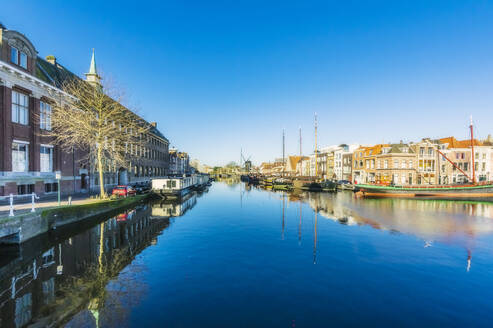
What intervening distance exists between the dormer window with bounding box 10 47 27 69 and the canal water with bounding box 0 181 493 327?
688 inches

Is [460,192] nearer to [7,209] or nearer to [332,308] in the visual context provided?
[332,308]

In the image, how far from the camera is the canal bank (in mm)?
11836

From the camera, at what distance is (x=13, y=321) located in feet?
21.1

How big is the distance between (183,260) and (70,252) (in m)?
6.07

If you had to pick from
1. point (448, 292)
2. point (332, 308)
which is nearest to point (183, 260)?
point (332, 308)

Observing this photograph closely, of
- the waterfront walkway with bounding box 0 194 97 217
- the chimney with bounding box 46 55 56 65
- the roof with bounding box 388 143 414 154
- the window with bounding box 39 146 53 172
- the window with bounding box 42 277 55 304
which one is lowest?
the window with bounding box 42 277 55 304

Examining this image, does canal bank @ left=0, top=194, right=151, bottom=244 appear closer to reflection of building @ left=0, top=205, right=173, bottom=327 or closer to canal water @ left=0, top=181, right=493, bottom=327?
canal water @ left=0, top=181, right=493, bottom=327

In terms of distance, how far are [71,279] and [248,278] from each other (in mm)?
7019

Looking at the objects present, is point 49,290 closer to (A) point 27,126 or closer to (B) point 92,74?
(A) point 27,126

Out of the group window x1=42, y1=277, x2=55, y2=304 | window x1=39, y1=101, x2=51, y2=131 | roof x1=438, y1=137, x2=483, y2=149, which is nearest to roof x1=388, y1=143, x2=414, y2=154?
roof x1=438, y1=137, x2=483, y2=149

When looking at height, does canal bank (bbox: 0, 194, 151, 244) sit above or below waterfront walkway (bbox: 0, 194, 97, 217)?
below

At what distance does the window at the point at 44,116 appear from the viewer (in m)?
23.8

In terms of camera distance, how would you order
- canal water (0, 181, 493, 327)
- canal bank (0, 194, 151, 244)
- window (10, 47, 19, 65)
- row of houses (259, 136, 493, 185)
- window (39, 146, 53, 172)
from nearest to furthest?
1. canal water (0, 181, 493, 327)
2. canal bank (0, 194, 151, 244)
3. window (10, 47, 19, 65)
4. window (39, 146, 53, 172)
5. row of houses (259, 136, 493, 185)

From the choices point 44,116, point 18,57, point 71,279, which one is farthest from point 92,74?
point 71,279
